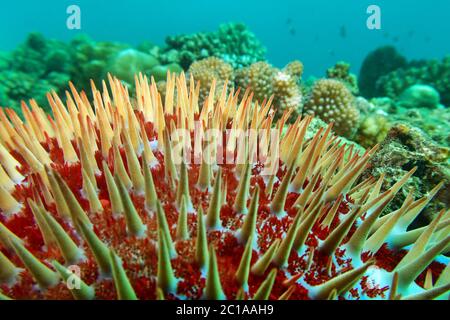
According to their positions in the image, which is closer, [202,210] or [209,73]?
[202,210]

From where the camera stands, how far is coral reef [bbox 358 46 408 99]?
19.5 m

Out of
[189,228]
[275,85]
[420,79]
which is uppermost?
[420,79]

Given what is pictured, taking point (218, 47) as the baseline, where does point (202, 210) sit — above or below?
below

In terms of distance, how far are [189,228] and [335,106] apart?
4.81 m

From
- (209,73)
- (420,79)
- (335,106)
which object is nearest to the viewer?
(335,106)

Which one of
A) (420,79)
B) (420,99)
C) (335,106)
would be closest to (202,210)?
(335,106)

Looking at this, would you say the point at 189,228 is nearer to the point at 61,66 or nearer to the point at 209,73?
the point at 209,73

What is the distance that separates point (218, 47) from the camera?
1097cm

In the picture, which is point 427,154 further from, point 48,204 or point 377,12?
point 48,204

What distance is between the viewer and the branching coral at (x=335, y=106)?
5.68 meters

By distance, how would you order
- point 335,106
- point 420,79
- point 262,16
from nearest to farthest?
point 335,106
point 420,79
point 262,16

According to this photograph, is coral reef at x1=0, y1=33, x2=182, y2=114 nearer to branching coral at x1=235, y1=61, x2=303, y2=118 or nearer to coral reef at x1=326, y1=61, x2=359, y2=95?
branching coral at x1=235, y1=61, x2=303, y2=118

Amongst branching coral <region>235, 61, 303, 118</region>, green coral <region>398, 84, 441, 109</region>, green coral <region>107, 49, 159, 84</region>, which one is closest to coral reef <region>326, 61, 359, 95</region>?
branching coral <region>235, 61, 303, 118</region>

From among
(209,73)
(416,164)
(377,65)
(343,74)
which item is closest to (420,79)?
(377,65)
